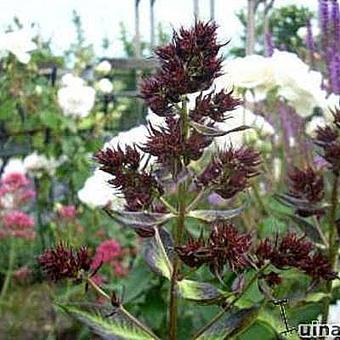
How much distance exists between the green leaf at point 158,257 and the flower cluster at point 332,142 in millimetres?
188

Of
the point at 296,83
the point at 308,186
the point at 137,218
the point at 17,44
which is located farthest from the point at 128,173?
the point at 17,44

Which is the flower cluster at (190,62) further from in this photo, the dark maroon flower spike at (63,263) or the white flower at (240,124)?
the white flower at (240,124)

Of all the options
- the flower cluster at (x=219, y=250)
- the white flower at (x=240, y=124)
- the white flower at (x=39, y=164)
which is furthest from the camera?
the white flower at (x=39, y=164)

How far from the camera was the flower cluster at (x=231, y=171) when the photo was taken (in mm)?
625

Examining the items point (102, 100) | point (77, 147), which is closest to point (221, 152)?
point (77, 147)

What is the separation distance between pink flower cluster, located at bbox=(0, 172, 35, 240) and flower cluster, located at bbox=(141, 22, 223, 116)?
1.50 m

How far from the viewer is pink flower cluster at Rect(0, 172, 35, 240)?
2.07 metres

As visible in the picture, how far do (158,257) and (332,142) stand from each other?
210 millimetres

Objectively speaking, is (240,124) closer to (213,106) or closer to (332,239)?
(332,239)

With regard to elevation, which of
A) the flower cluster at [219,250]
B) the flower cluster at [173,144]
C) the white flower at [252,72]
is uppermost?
the flower cluster at [173,144]

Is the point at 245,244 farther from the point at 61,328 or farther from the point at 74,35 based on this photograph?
the point at 74,35

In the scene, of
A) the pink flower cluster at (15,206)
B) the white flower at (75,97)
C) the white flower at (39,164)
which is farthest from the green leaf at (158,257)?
the white flower at (39,164)

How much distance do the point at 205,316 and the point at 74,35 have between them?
3.00 m

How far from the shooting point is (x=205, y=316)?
100 centimetres
